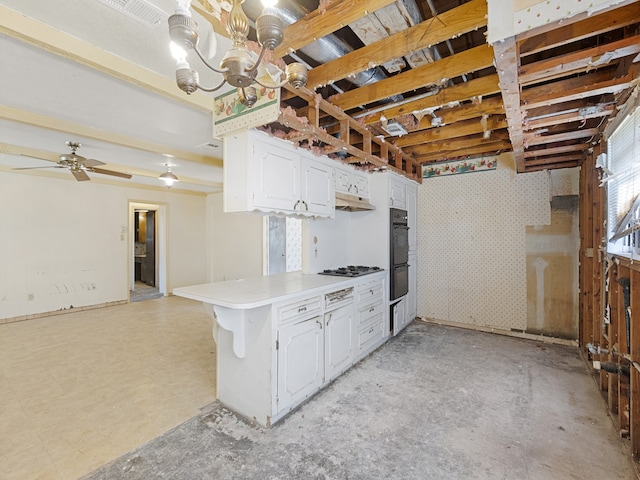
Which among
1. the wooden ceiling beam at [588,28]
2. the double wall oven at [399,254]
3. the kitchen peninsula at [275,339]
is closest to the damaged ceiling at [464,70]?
the wooden ceiling beam at [588,28]

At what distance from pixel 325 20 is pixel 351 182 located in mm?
2108

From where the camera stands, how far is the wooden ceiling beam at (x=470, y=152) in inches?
135

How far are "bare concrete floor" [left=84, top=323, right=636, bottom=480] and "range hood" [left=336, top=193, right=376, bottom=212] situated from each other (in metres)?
1.74

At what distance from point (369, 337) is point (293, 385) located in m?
1.27

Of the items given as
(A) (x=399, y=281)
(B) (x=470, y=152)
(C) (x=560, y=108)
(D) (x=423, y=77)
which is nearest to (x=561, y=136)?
(C) (x=560, y=108)

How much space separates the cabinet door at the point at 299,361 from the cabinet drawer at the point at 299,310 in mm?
49

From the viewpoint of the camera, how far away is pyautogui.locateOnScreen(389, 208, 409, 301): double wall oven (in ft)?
11.8

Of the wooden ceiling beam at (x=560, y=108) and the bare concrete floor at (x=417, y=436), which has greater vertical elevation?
the wooden ceiling beam at (x=560, y=108)

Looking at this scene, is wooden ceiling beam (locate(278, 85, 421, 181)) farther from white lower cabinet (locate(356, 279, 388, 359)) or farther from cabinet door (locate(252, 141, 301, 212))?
white lower cabinet (locate(356, 279, 388, 359))

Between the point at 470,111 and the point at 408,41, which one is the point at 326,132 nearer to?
the point at 408,41

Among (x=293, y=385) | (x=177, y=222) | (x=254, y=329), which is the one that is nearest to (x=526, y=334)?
(x=293, y=385)

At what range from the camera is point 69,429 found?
2031 millimetres

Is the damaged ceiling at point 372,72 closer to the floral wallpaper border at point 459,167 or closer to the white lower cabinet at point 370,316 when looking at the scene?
the floral wallpaper border at point 459,167

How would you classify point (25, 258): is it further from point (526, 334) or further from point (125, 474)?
point (526, 334)
